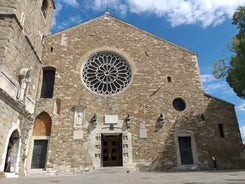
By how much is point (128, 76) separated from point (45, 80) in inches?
195

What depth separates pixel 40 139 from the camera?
1188 cm

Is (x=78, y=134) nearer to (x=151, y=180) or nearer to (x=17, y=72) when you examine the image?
(x=17, y=72)

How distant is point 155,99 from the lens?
12922 millimetres

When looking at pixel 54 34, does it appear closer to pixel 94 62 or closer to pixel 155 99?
pixel 94 62

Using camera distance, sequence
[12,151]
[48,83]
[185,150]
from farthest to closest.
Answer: [48,83], [185,150], [12,151]

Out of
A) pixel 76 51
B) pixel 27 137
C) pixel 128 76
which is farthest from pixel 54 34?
pixel 27 137

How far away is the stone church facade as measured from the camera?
36.2ft

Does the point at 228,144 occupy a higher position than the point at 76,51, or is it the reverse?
the point at 76,51

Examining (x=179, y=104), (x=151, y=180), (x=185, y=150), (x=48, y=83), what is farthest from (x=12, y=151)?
(x=179, y=104)

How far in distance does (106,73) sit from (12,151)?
21.5 feet

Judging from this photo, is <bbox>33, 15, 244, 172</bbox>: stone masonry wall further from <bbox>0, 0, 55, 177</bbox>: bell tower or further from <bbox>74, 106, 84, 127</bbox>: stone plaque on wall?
<bbox>0, 0, 55, 177</bbox>: bell tower

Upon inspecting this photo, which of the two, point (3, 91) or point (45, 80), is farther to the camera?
point (45, 80)

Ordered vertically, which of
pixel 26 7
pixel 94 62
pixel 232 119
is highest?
pixel 26 7

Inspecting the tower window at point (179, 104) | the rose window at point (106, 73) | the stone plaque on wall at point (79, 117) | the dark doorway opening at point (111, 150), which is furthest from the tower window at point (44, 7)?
the tower window at point (179, 104)
